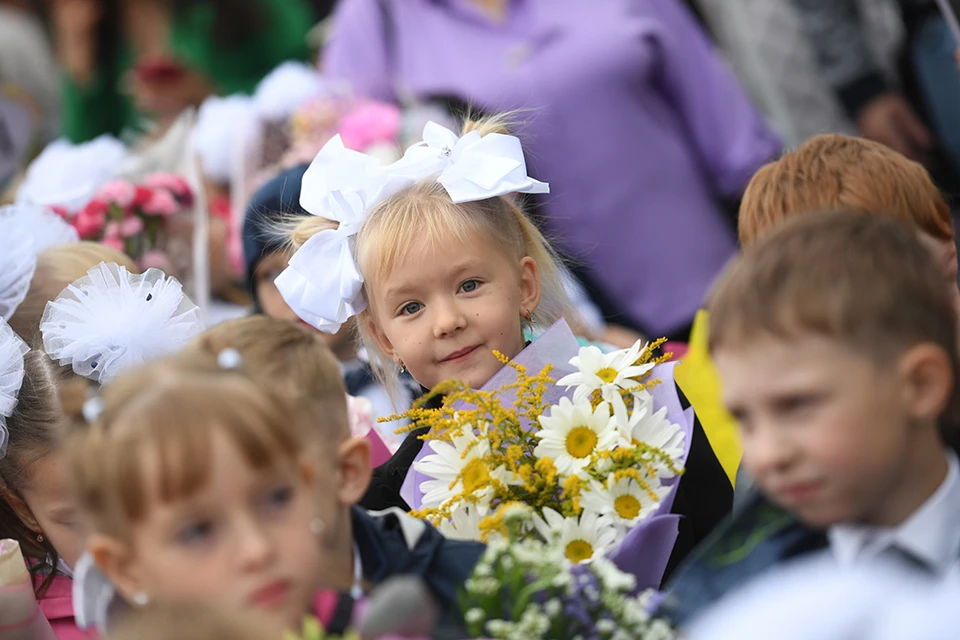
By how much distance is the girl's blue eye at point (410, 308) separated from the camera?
2623 mm

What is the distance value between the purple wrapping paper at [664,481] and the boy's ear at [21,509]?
2.84 ft

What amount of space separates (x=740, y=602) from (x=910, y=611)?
22 cm

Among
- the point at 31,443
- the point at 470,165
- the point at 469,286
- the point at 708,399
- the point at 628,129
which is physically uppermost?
the point at 470,165

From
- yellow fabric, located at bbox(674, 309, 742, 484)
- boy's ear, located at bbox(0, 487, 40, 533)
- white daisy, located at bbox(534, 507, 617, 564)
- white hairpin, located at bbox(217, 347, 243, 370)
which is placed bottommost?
yellow fabric, located at bbox(674, 309, 742, 484)

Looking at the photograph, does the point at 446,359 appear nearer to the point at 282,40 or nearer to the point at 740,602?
the point at 740,602

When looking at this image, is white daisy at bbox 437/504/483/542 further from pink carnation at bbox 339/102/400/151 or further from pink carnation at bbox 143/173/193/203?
pink carnation at bbox 339/102/400/151

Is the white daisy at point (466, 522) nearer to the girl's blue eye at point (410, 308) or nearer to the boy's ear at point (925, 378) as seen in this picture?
the girl's blue eye at point (410, 308)

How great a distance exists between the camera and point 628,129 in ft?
15.2

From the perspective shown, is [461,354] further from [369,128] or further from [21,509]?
[369,128]

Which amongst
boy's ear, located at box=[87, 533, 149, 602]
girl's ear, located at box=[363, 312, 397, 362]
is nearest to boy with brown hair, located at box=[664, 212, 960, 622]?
boy's ear, located at box=[87, 533, 149, 602]

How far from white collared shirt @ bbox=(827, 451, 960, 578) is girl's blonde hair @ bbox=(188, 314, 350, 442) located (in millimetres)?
792

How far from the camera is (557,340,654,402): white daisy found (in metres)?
2.30

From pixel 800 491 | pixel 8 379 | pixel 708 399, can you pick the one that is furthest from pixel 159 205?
pixel 800 491

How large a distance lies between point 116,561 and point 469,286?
109 centimetres
